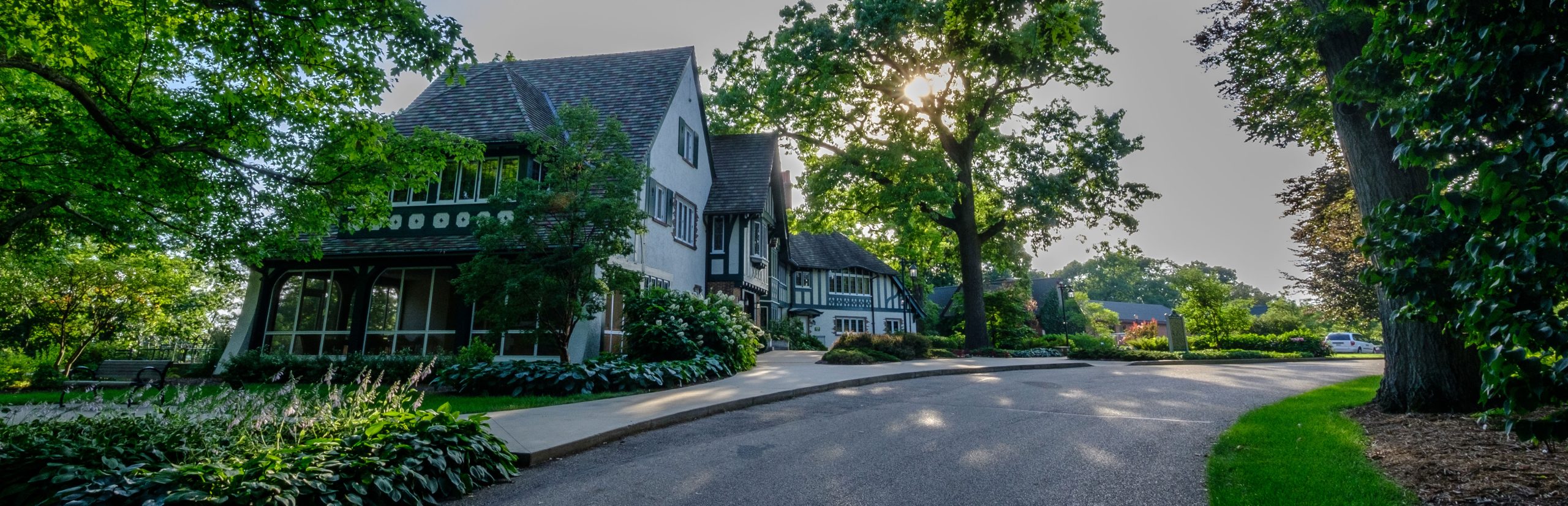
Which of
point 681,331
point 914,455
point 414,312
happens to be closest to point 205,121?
point 681,331

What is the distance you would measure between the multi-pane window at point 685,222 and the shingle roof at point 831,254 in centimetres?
1779

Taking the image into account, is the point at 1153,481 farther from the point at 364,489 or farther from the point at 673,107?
the point at 673,107

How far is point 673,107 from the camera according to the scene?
2025cm

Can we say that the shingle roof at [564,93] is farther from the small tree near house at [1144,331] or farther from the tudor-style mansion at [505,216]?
the small tree near house at [1144,331]

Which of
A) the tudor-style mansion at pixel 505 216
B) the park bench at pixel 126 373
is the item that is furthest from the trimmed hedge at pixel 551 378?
the park bench at pixel 126 373

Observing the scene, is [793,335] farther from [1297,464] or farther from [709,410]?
[1297,464]

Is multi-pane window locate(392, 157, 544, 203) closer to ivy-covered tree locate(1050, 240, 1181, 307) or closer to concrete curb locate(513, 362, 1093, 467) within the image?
concrete curb locate(513, 362, 1093, 467)

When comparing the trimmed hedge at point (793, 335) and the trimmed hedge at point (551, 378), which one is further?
the trimmed hedge at point (793, 335)

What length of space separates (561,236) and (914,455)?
864 cm

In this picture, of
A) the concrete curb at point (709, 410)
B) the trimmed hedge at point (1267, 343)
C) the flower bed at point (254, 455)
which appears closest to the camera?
the flower bed at point (254, 455)

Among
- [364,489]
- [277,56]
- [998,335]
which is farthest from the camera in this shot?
[998,335]

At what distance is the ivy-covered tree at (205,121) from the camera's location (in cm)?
789

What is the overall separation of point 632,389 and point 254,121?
24.0 feet

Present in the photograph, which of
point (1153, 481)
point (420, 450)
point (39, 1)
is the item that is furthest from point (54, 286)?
point (1153, 481)
